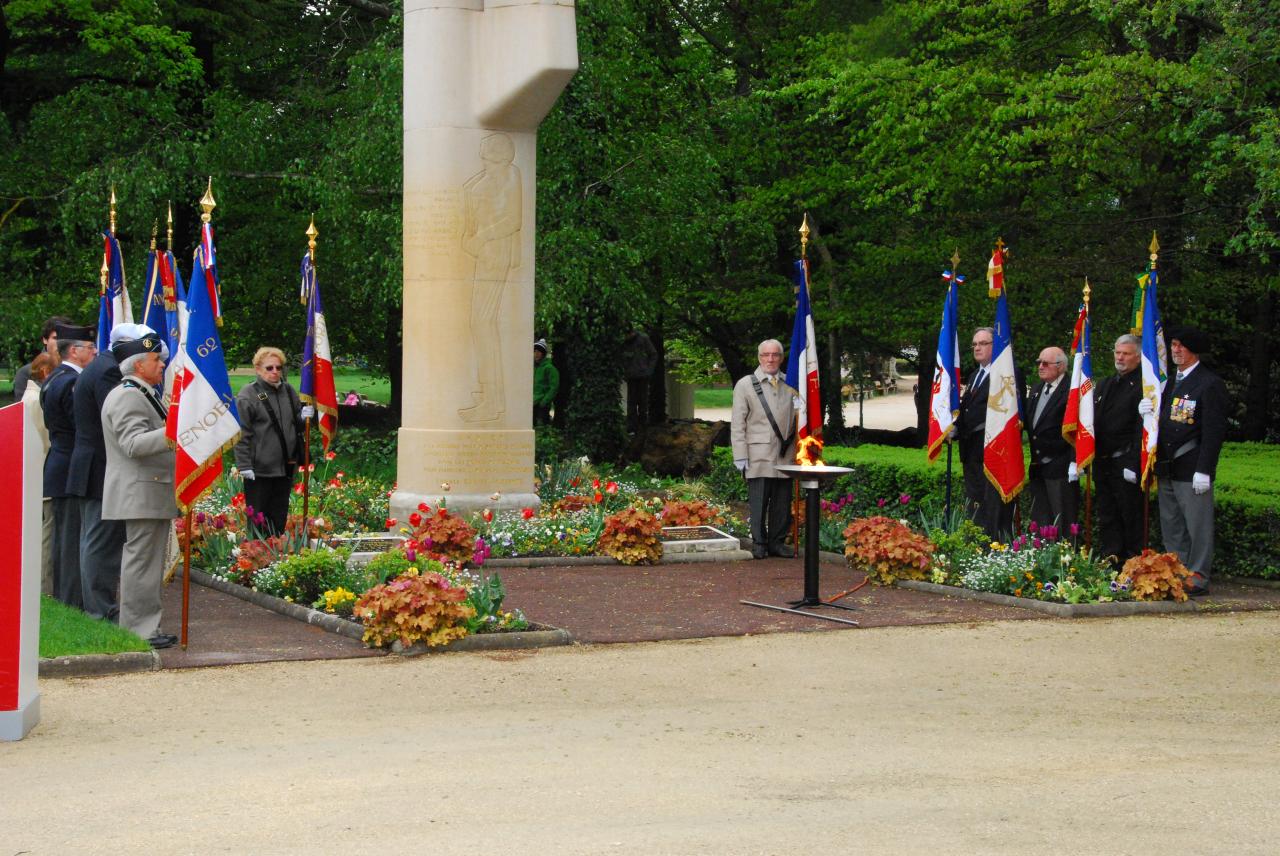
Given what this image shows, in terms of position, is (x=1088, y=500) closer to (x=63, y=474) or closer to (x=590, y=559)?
(x=590, y=559)

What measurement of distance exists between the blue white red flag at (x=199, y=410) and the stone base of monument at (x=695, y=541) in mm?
4945

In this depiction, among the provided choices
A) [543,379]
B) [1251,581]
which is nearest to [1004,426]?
[1251,581]

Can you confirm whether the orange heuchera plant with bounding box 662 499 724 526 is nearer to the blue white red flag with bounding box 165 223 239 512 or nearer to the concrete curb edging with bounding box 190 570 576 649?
the concrete curb edging with bounding box 190 570 576 649

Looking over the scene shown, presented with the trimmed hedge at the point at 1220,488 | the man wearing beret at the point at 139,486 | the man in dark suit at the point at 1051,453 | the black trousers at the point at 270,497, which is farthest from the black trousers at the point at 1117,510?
the man wearing beret at the point at 139,486

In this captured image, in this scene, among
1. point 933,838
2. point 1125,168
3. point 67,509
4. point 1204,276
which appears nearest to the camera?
point 933,838

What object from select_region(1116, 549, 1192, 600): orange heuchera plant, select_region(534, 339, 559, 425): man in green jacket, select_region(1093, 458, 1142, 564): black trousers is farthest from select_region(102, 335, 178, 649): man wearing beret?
select_region(534, 339, 559, 425): man in green jacket

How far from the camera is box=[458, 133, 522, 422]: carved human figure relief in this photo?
14.7 meters

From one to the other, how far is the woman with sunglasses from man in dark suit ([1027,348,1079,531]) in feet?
19.8

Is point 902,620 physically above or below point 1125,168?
below

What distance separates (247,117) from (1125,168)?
493 inches

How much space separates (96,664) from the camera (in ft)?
27.9

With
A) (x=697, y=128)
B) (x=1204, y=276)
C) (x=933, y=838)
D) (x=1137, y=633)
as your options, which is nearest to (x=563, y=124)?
(x=697, y=128)

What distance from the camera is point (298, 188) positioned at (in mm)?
23750

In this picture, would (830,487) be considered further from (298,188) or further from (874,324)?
(298,188)
